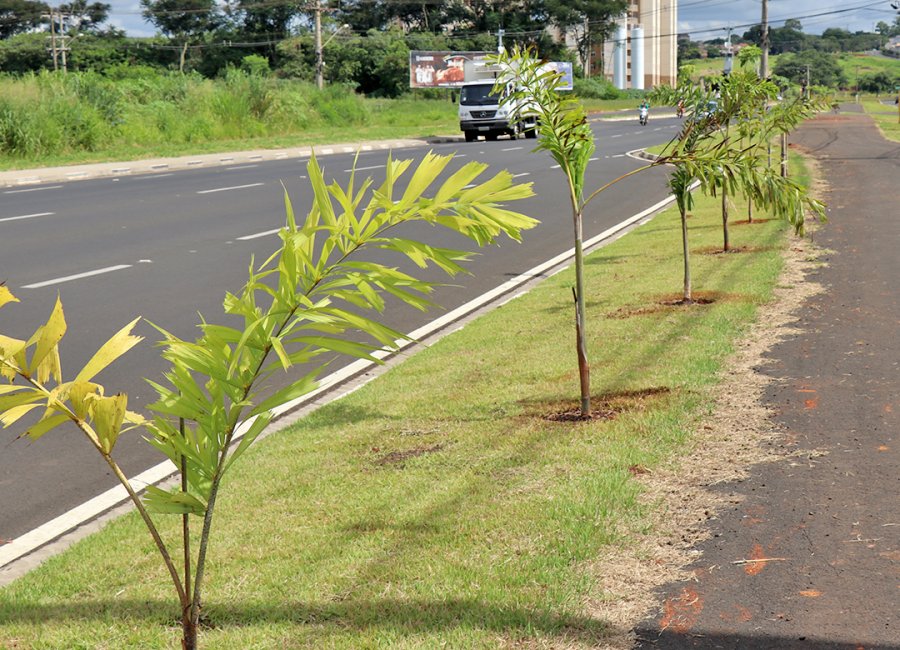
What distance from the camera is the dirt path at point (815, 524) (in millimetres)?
3592

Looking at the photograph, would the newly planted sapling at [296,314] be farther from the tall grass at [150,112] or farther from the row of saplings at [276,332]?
the tall grass at [150,112]

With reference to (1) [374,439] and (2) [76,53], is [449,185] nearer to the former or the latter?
(1) [374,439]

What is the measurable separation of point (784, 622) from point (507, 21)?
11099 centimetres

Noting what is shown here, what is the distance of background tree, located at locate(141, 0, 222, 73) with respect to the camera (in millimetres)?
96125

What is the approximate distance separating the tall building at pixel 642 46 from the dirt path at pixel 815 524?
386 ft

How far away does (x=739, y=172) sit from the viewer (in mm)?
5520

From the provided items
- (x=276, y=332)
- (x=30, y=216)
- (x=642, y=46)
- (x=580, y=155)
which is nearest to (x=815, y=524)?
(x=580, y=155)

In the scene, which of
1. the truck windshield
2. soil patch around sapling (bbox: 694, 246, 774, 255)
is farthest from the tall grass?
soil patch around sapling (bbox: 694, 246, 774, 255)

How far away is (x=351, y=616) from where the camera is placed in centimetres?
375

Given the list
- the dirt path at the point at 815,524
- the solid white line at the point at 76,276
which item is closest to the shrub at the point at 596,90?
the solid white line at the point at 76,276

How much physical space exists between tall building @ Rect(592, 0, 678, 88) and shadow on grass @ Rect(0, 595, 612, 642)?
12156 centimetres

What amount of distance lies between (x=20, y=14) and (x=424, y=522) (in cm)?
10194

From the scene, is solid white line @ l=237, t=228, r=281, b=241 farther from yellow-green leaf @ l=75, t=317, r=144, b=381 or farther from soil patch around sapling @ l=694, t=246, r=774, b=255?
yellow-green leaf @ l=75, t=317, r=144, b=381

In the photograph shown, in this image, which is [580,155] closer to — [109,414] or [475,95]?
[109,414]
